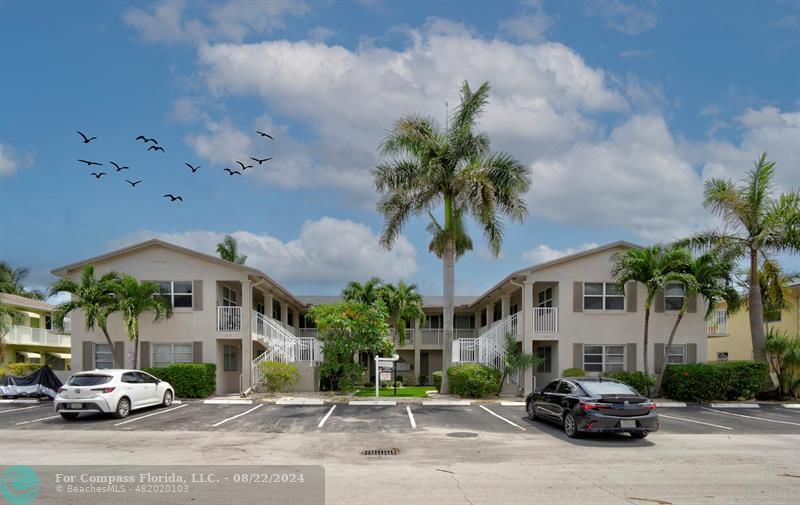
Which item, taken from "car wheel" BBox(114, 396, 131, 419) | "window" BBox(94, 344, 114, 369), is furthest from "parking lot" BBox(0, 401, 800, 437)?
"window" BBox(94, 344, 114, 369)

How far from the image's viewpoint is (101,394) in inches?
712

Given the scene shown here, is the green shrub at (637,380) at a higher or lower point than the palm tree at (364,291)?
lower

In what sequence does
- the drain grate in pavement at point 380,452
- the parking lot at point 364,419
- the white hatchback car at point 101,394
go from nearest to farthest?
the drain grate in pavement at point 380,452 → the parking lot at point 364,419 → the white hatchback car at point 101,394

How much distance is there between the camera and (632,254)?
24344mm

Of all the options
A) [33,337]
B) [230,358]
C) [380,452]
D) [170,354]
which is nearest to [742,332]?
[230,358]

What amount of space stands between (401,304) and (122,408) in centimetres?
1936

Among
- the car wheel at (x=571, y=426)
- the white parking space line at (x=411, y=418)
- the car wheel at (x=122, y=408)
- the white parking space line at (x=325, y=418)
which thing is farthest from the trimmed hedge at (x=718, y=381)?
the car wheel at (x=122, y=408)

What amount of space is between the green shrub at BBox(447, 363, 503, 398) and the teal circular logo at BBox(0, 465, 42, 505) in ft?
51.0

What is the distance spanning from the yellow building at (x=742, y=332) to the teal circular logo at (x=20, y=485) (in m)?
30.8

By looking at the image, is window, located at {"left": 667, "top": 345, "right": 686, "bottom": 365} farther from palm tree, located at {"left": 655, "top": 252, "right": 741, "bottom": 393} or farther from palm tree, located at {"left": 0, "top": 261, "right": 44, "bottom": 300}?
palm tree, located at {"left": 0, "top": 261, "right": 44, "bottom": 300}

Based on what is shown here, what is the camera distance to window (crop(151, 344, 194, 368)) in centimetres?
2627

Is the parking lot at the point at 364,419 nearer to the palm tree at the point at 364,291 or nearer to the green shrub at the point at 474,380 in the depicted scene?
the green shrub at the point at 474,380

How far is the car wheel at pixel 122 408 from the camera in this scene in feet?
60.8

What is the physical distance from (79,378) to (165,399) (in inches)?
138
